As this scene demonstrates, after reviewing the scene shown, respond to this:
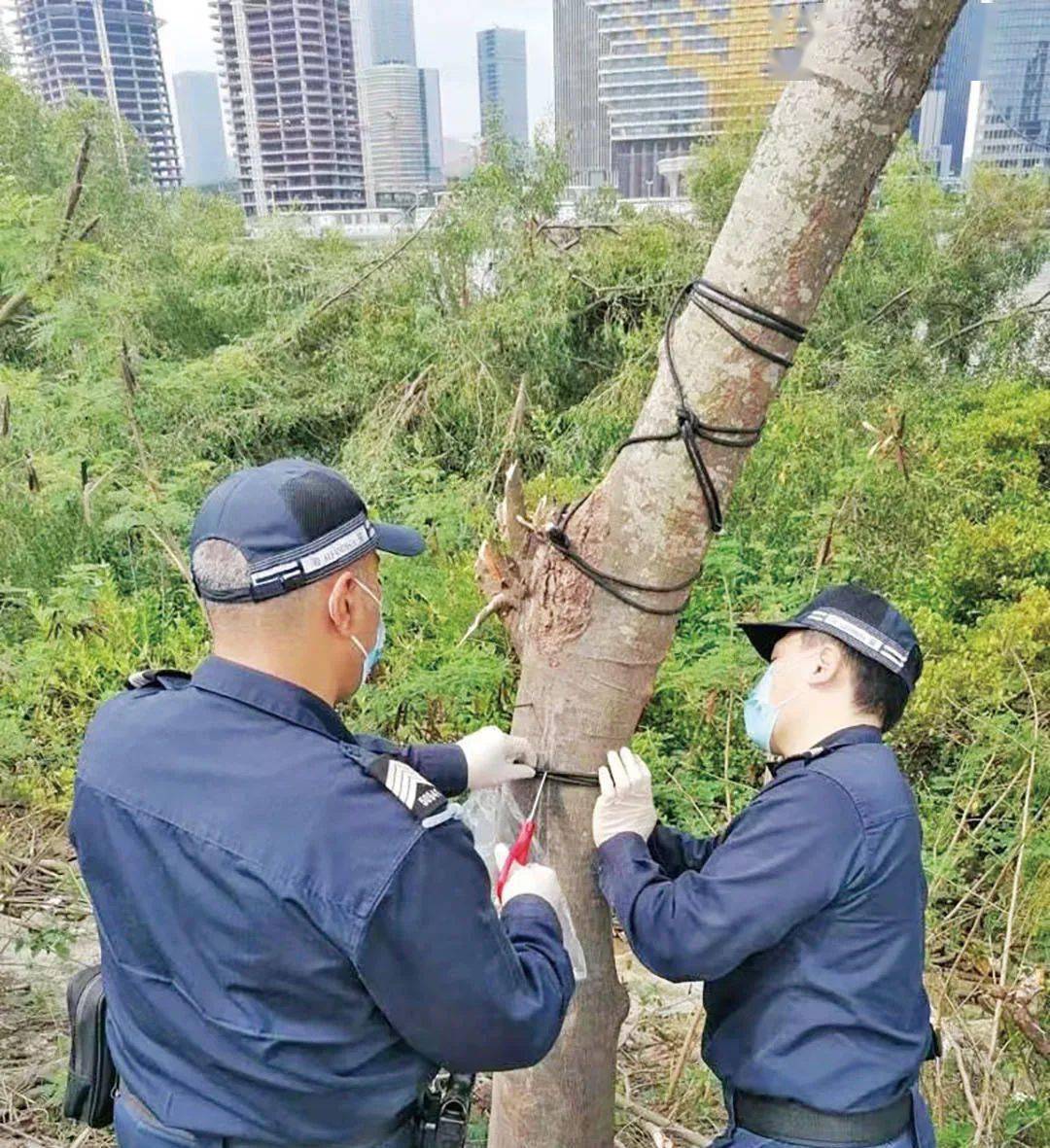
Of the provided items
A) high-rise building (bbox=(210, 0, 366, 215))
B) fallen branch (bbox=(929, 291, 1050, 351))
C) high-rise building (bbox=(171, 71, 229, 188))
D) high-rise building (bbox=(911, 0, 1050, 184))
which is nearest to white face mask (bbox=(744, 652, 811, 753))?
fallen branch (bbox=(929, 291, 1050, 351))

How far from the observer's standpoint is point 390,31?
16.9m

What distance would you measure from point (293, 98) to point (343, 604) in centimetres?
1805

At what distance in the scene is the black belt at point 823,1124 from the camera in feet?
4.71

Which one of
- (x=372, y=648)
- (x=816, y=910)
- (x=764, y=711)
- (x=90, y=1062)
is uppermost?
(x=372, y=648)

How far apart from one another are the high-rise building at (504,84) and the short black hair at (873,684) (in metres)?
7.74

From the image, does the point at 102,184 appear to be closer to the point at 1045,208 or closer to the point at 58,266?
the point at 58,266

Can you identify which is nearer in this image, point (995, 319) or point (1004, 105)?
point (995, 319)

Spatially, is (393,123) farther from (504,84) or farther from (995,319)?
(995,319)

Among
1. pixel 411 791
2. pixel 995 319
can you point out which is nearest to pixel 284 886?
pixel 411 791

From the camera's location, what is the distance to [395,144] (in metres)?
15.8

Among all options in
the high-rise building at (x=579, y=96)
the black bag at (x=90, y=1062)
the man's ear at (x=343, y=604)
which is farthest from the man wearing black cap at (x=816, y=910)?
the high-rise building at (x=579, y=96)

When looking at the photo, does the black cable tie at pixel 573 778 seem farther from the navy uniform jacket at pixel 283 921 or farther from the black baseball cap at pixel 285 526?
the black baseball cap at pixel 285 526

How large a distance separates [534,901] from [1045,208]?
1205 cm

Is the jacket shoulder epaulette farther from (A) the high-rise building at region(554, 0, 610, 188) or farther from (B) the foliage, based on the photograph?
(A) the high-rise building at region(554, 0, 610, 188)
